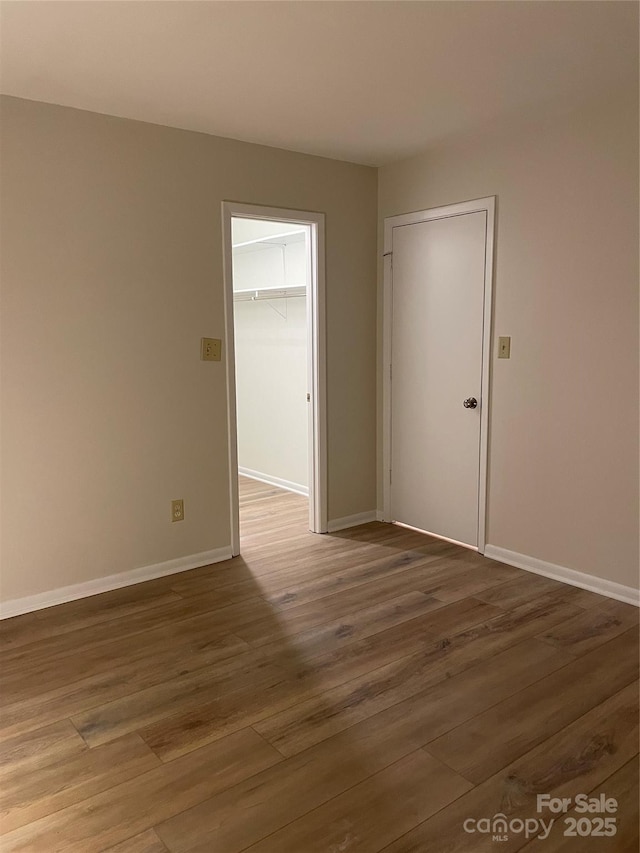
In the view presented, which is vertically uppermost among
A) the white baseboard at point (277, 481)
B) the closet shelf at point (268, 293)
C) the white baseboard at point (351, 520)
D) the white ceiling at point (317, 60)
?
the white ceiling at point (317, 60)

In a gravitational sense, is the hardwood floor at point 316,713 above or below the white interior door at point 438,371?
below

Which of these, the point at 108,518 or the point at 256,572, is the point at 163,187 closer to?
the point at 108,518

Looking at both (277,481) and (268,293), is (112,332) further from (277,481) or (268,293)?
(277,481)

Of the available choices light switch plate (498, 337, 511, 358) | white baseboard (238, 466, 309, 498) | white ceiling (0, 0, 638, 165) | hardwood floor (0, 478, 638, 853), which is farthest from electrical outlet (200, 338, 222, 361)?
white baseboard (238, 466, 309, 498)

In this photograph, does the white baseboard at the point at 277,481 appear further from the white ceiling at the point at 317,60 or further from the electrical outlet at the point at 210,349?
the white ceiling at the point at 317,60

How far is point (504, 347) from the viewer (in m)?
3.79

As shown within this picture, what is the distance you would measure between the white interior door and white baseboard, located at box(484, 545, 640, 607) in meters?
0.21

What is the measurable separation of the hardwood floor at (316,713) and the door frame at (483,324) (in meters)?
0.58

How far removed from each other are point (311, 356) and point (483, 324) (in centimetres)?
115

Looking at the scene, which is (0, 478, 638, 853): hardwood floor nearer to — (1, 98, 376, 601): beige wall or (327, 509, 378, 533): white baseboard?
(1, 98, 376, 601): beige wall

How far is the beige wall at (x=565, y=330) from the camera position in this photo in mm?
3219

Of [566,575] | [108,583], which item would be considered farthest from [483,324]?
[108,583]

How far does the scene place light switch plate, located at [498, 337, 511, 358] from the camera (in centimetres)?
377

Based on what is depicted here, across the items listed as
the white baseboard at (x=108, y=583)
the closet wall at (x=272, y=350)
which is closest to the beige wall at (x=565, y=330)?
the white baseboard at (x=108, y=583)
